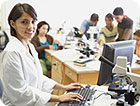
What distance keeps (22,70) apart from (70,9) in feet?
12.4

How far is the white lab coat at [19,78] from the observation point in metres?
1.35

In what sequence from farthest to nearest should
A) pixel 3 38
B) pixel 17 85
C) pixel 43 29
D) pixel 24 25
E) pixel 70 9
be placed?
pixel 70 9 < pixel 3 38 < pixel 43 29 < pixel 24 25 < pixel 17 85

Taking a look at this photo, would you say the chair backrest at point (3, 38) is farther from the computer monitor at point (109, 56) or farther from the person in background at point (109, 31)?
the computer monitor at point (109, 56)

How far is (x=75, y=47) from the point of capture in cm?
335

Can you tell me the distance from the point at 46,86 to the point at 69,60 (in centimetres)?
95

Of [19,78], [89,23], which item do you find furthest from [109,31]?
[19,78]

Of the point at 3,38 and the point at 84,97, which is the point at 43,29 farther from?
the point at 84,97

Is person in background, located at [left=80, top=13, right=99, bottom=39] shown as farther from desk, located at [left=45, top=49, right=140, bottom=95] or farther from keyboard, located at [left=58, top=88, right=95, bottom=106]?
keyboard, located at [left=58, top=88, right=95, bottom=106]

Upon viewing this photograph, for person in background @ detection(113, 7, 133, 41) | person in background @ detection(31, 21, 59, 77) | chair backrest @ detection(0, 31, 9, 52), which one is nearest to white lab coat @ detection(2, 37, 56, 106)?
person in background @ detection(31, 21, 59, 77)

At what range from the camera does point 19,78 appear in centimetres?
135

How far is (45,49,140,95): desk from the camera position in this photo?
2.22m

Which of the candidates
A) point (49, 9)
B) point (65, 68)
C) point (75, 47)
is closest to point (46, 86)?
point (65, 68)

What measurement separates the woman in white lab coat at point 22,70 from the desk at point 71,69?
0.73 m

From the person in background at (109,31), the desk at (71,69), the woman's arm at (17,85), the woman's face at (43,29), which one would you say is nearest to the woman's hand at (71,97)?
the woman's arm at (17,85)
